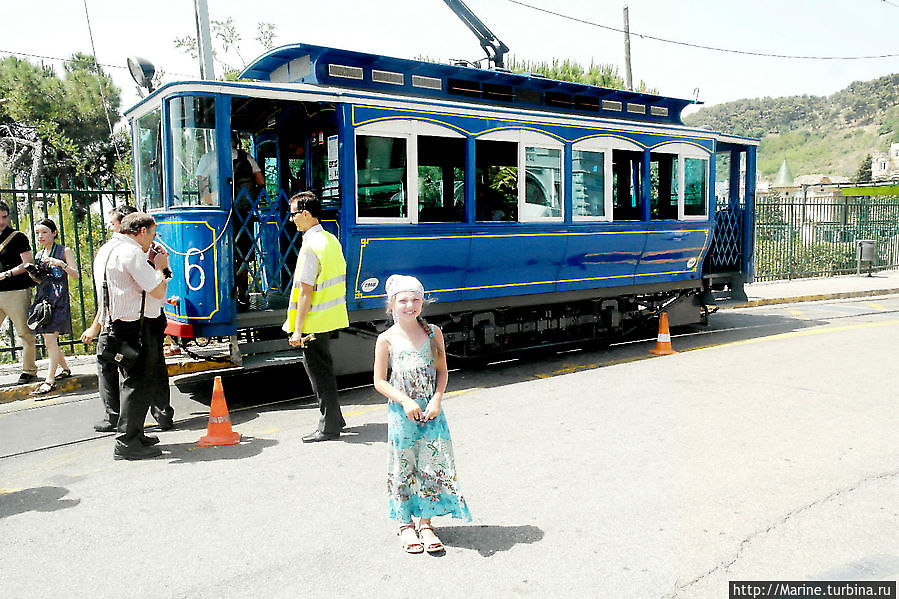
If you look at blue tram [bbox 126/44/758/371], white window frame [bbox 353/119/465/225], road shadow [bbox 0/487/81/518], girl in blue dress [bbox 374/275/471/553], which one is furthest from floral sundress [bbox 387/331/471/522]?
white window frame [bbox 353/119/465/225]

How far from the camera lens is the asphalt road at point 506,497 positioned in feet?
12.0

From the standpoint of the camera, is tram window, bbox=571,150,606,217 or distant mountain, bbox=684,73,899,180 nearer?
tram window, bbox=571,150,606,217

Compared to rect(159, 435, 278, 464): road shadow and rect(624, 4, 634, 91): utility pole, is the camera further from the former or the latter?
rect(624, 4, 634, 91): utility pole

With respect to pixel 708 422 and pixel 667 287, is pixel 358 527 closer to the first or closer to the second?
pixel 708 422

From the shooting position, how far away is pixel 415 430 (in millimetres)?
3871

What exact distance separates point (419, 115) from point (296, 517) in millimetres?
5029

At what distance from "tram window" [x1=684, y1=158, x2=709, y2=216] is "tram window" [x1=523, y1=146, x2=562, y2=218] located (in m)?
2.64

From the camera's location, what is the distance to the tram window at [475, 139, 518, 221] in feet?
28.7

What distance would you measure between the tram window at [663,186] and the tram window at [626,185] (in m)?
0.25

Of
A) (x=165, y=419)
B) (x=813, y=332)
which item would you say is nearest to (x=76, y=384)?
(x=165, y=419)

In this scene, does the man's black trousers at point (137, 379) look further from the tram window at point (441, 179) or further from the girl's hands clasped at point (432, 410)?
the tram window at point (441, 179)

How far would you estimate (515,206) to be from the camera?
29.8ft

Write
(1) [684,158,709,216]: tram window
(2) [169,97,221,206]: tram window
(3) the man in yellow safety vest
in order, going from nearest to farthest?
1. (3) the man in yellow safety vest
2. (2) [169,97,221,206]: tram window
3. (1) [684,158,709,216]: tram window

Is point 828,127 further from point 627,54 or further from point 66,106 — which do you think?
point 66,106
